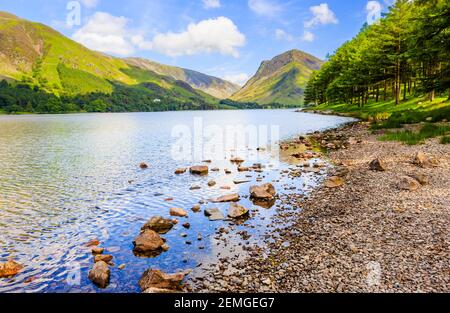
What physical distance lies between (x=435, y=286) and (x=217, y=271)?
7.74m

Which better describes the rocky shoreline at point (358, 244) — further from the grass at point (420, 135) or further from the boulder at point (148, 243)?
the grass at point (420, 135)

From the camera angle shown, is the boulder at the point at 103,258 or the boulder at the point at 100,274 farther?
the boulder at the point at 103,258

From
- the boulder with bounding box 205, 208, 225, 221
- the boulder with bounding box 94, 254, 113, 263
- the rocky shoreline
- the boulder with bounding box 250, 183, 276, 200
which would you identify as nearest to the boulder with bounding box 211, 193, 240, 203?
the boulder with bounding box 250, 183, 276, 200

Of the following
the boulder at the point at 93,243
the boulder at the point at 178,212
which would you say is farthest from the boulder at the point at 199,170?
the boulder at the point at 93,243

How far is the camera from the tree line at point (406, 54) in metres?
38.5

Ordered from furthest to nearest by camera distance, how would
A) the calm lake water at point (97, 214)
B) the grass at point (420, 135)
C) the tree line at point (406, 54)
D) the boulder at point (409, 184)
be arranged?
the tree line at point (406, 54) → the grass at point (420, 135) → the boulder at point (409, 184) → the calm lake water at point (97, 214)

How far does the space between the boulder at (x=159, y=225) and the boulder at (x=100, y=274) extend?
4.85 metres

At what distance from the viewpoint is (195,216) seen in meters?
20.2

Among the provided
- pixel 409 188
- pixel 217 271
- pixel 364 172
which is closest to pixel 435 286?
pixel 217 271

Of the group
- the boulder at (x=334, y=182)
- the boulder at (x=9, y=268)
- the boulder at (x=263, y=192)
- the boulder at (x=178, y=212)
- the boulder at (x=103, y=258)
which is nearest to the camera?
the boulder at (x=9, y=268)

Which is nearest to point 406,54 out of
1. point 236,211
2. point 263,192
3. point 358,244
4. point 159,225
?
point 263,192

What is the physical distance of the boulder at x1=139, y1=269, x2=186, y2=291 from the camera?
11.8 metres

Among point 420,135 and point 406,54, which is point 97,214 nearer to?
point 420,135

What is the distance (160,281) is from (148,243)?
3.91 m
